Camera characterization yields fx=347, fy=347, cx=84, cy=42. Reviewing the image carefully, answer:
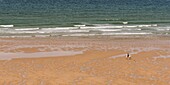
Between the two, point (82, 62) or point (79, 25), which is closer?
point (82, 62)

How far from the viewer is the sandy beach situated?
19359 mm

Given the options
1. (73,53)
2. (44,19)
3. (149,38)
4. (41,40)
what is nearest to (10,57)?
(73,53)

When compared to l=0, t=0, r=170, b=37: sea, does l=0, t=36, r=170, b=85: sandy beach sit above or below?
below

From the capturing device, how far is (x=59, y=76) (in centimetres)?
1978

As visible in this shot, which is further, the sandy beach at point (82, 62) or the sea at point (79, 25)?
the sea at point (79, 25)

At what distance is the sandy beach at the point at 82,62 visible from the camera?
1936 centimetres

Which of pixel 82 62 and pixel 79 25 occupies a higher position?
pixel 79 25

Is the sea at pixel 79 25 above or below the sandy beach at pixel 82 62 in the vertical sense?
above

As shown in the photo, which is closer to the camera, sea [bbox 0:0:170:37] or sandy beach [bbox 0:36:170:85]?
sandy beach [bbox 0:36:170:85]

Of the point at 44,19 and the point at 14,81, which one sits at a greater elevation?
the point at 44,19

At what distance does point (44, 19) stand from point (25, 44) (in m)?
19.1

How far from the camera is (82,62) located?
77.3ft

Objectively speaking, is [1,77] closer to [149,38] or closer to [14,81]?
[14,81]

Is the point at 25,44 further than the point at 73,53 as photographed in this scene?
Yes
